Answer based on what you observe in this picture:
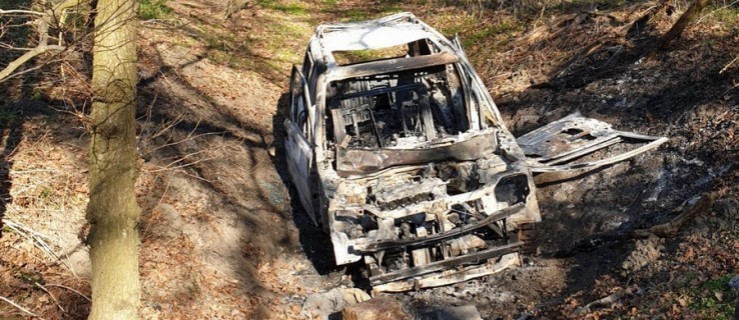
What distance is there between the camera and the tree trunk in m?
5.54

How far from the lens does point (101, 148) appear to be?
221 inches

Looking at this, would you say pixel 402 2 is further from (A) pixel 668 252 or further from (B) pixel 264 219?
(A) pixel 668 252

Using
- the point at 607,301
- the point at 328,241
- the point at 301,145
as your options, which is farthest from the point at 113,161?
the point at 607,301

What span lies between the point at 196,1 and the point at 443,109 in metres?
9.58

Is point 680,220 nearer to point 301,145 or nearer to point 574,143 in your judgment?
point 574,143

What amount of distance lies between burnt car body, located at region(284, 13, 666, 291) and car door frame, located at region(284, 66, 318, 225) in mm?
21

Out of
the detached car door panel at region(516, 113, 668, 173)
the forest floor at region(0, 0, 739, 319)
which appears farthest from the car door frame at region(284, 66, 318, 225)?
the detached car door panel at region(516, 113, 668, 173)

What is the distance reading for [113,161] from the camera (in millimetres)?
5625

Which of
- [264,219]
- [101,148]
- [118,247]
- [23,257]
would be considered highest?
[101,148]

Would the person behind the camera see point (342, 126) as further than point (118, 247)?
Yes

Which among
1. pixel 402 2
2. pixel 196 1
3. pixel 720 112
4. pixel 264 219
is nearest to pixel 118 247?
pixel 264 219

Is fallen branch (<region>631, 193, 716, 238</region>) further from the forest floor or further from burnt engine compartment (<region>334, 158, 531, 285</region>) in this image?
burnt engine compartment (<region>334, 158, 531, 285</region>)

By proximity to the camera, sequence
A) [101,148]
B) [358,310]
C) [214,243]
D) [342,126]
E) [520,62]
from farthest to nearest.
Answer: [520,62] → [342,126] → [214,243] → [358,310] → [101,148]

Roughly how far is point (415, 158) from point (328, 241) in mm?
1546
